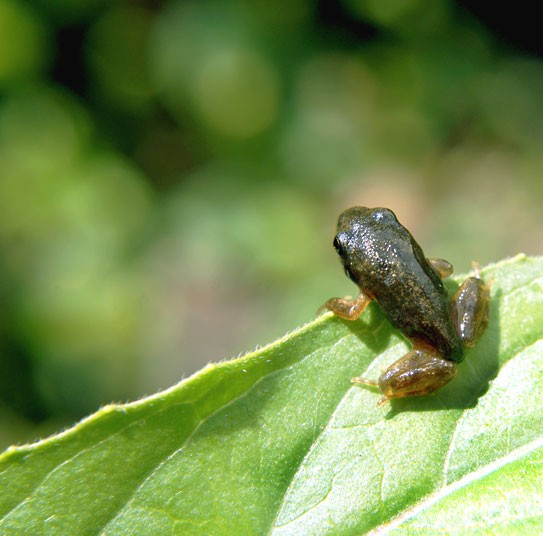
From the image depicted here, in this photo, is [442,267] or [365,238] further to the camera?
[442,267]

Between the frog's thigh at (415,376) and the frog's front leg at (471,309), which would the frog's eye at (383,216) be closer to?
the frog's front leg at (471,309)

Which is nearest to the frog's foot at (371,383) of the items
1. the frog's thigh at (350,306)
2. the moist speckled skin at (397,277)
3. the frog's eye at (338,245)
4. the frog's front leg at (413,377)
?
the frog's front leg at (413,377)

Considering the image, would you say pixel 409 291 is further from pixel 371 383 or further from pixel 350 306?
pixel 371 383

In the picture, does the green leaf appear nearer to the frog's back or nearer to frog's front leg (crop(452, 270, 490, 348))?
frog's front leg (crop(452, 270, 490, 348))

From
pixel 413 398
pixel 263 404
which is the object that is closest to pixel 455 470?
pixel 413 398

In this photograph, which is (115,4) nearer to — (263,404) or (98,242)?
(98,242)

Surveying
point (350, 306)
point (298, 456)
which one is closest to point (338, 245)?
point (350, 306)

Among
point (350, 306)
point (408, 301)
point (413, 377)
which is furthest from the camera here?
point (408, 301)

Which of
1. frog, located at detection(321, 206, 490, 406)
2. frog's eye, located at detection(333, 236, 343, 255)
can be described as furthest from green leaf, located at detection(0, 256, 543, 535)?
frog's eye, located at detection(333, 236, 343, 255)
